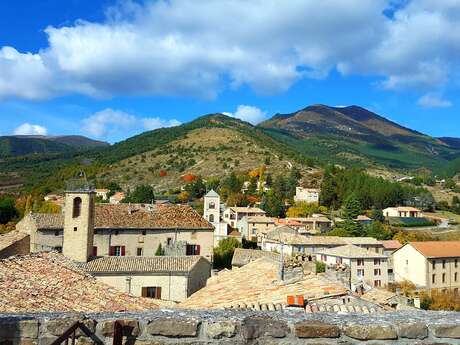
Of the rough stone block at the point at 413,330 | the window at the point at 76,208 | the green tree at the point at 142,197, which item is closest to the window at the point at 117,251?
the window at the point at 76,208

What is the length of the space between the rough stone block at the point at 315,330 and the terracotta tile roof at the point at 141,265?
75.2 feet

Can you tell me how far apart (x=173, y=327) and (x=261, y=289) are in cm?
962

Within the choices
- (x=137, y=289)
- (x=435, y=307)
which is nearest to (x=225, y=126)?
(x=435, y=307)

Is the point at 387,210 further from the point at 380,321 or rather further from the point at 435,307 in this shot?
the point at 380,321

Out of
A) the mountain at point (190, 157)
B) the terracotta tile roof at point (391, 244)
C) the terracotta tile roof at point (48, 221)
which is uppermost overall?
the mountain at point (190, 157)

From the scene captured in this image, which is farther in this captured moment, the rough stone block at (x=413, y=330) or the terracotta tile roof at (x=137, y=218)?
the terracotta tile roof at (x=137, y=218)

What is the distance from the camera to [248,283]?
14633mm

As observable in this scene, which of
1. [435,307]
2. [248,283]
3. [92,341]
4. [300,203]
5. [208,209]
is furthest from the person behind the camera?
[300,203]

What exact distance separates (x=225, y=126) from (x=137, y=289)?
6555 inches

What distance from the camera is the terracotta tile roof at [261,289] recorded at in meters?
11.4

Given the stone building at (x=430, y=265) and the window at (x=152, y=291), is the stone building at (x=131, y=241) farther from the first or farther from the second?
the stone building at (x=430, y=265)

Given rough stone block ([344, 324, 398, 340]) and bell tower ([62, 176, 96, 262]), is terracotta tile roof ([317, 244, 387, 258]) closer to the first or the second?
bell tower ([62, 176, 96, 262])

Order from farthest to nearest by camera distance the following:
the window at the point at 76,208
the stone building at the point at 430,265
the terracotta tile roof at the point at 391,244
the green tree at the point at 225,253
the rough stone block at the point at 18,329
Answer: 1. the terracotta tile roof at the point at 391,244
2. the stone building at the point at 430,265
3. the green tree at the point at 225,253
4. the window at the point at 76,208
5. the rough stone block at the point at 18,329

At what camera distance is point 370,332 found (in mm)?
3967
